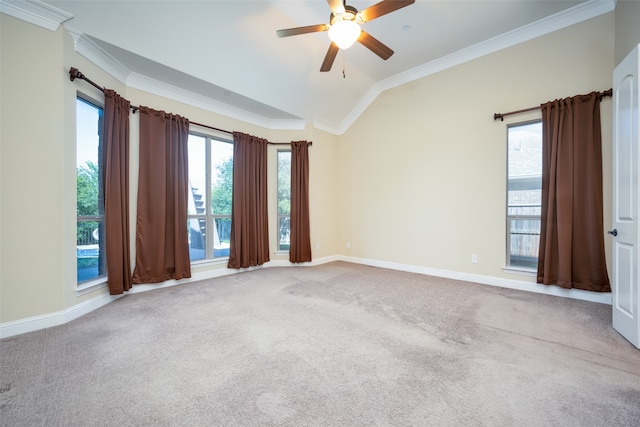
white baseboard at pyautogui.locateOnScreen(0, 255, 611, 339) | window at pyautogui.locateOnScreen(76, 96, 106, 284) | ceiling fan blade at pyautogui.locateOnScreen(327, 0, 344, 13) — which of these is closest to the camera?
ceiling fan blade at pyautogui.locateOnScreen(327, 0, 344, 13)

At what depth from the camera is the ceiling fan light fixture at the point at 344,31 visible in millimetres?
2240

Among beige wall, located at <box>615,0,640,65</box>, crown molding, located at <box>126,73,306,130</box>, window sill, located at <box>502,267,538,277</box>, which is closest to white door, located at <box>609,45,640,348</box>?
beige wall, located at <box>615,0,640,65</box>

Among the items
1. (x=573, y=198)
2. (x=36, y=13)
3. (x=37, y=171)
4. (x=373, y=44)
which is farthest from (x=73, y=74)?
(x=573, y=198)

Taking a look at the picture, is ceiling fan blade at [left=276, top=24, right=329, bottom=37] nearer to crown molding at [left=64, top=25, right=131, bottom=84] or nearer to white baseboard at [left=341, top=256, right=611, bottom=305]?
crown molding at [left=64, top=25, right=131, bottom=84]

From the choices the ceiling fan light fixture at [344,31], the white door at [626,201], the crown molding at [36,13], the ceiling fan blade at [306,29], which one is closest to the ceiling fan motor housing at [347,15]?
the ceiling fan light fixture at [344,31]

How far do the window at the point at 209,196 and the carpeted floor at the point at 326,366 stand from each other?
4.39ft

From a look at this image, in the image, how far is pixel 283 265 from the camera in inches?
197

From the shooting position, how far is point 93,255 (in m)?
2.98

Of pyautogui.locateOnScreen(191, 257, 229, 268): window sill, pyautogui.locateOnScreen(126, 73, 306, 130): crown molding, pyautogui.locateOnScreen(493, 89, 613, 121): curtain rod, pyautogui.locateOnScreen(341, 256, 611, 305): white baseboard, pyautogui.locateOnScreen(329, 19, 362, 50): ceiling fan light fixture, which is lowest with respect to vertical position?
pyautogui.locateOnScreen(341, 256, 611, 305): white baseboard

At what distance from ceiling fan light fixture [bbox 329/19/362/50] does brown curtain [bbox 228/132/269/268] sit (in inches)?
103

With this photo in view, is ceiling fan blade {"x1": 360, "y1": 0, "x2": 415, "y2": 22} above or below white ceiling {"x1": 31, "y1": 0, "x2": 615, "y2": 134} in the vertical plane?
below

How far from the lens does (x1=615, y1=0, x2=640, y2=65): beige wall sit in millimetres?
2510

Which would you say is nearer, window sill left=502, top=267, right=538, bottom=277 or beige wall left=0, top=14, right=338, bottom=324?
beige wall left=0, top=14, right=338, bottom=324

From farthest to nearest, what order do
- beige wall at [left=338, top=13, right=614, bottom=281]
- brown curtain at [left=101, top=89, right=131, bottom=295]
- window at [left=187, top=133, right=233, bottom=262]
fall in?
1. window at [left=187, top=133, right=233, bottom=262]
2. beige wall at [left=338, top=13, right=614, bottom=281]
3. brown curtain at [left=101, top=89, right=131, bottom=295]
